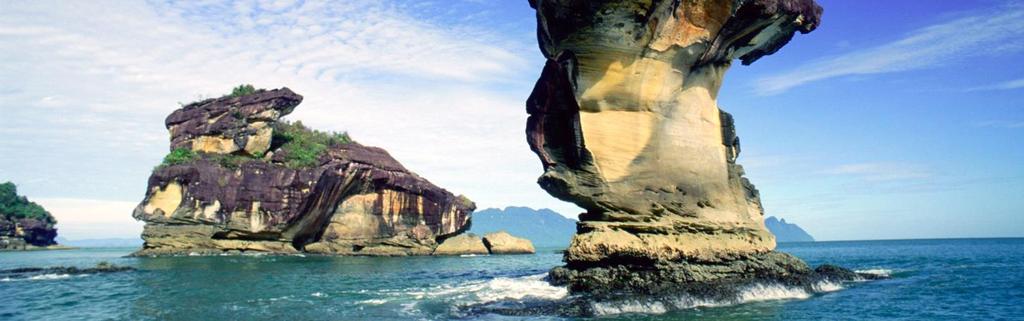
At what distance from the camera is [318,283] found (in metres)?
21.9

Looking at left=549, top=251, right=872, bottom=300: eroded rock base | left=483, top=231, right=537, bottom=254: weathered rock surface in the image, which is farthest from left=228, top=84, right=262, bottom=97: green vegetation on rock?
left=549, top=251, right=872, bottom=300: eroded rock base

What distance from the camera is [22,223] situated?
242 ft

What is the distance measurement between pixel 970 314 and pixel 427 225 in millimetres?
41272

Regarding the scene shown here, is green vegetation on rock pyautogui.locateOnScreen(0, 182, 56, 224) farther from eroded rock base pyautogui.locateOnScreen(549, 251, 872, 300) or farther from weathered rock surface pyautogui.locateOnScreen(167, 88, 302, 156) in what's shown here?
eroded rock base pyautogui.locateOnScreen(549, 251, 872, 300)

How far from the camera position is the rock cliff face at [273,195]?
44.3 meters

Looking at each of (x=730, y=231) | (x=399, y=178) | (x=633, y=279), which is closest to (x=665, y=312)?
(x=633, y=279)

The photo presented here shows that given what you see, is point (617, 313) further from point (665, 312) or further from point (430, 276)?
point (430, 276)

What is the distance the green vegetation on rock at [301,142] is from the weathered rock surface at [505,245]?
45.9ft

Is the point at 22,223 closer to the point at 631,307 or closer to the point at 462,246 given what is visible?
the point at 462,246

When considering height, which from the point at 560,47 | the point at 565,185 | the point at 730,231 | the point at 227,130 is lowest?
the point at 730,231

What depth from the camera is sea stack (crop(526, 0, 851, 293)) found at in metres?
15.8

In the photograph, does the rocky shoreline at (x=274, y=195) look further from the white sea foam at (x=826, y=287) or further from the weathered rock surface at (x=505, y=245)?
the white sea foam at (x=826, y=287)

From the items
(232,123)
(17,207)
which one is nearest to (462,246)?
(232,123)

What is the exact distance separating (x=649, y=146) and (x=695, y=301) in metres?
4.19
